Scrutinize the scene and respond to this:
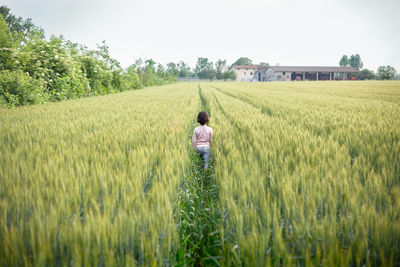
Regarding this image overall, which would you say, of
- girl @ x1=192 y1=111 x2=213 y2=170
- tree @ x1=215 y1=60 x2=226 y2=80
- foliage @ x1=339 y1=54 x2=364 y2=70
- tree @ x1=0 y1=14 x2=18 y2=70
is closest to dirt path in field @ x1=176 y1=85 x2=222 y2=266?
girl @ x1=192 y1=111 x2=213 y2=170

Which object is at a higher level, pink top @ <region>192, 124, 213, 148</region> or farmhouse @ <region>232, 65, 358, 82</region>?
farmhouse @ <region>232, 65, 358, 82</region>

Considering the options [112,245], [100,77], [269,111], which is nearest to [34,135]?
[112,245]

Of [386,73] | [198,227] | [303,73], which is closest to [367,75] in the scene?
[386,73]

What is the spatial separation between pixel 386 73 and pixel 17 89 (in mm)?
92238

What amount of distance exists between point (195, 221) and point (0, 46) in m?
12.8

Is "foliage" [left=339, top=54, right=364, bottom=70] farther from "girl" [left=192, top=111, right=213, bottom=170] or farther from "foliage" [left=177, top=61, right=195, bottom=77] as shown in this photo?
"girl" [left=192, top=111, right=213, bottom=170]

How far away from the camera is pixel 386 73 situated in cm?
7044

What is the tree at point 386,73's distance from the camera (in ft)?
228

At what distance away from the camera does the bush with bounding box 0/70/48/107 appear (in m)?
8.25

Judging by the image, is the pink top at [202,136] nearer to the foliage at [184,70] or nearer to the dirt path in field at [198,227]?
the dirt path in field at [198,227]

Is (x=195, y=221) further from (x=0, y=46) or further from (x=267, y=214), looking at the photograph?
(x=0, y=46)

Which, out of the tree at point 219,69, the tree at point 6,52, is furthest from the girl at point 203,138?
the tree at point 219,69

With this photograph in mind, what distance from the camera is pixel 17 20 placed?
183 ft

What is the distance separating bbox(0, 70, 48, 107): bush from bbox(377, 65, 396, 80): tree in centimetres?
9129
